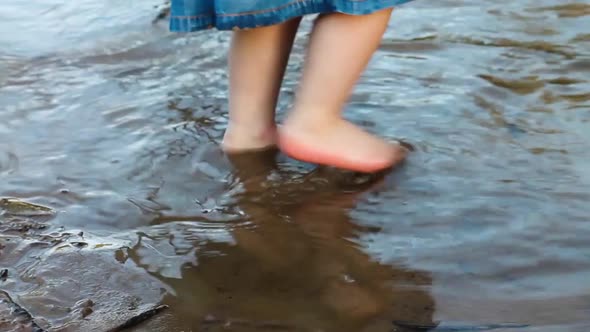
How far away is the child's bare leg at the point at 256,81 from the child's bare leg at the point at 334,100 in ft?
0.36

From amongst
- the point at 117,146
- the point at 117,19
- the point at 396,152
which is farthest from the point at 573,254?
the point at 117,19

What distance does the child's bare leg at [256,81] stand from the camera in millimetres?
1700

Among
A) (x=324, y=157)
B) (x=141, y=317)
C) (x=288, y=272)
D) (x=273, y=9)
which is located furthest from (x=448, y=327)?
(x=273, y=9)

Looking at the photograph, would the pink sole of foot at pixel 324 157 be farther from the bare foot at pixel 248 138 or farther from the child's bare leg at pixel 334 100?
the bare foot at pixel 248 138

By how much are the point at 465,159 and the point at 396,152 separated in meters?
0.15

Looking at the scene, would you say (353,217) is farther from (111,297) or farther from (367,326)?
(111,297)

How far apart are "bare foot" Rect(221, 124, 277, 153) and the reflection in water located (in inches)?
7.6

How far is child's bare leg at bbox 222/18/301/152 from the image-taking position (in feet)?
5.58

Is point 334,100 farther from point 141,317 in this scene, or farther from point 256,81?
point 141,317

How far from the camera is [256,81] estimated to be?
1.75 metres

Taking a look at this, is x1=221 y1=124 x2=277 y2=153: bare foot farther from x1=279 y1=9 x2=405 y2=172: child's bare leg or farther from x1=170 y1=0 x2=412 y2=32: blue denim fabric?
x1=170 y1=0 x2=412 y2=32: blue denim fabric

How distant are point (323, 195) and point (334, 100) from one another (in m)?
0.21

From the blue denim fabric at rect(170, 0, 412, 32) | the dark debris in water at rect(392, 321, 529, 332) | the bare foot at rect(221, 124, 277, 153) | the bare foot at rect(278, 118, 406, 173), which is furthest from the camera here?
the bare foot at rect(221, 124, 277, 153)

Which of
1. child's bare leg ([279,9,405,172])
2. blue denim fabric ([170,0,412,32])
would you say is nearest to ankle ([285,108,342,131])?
child's bare leg ([279,9,405,172])
